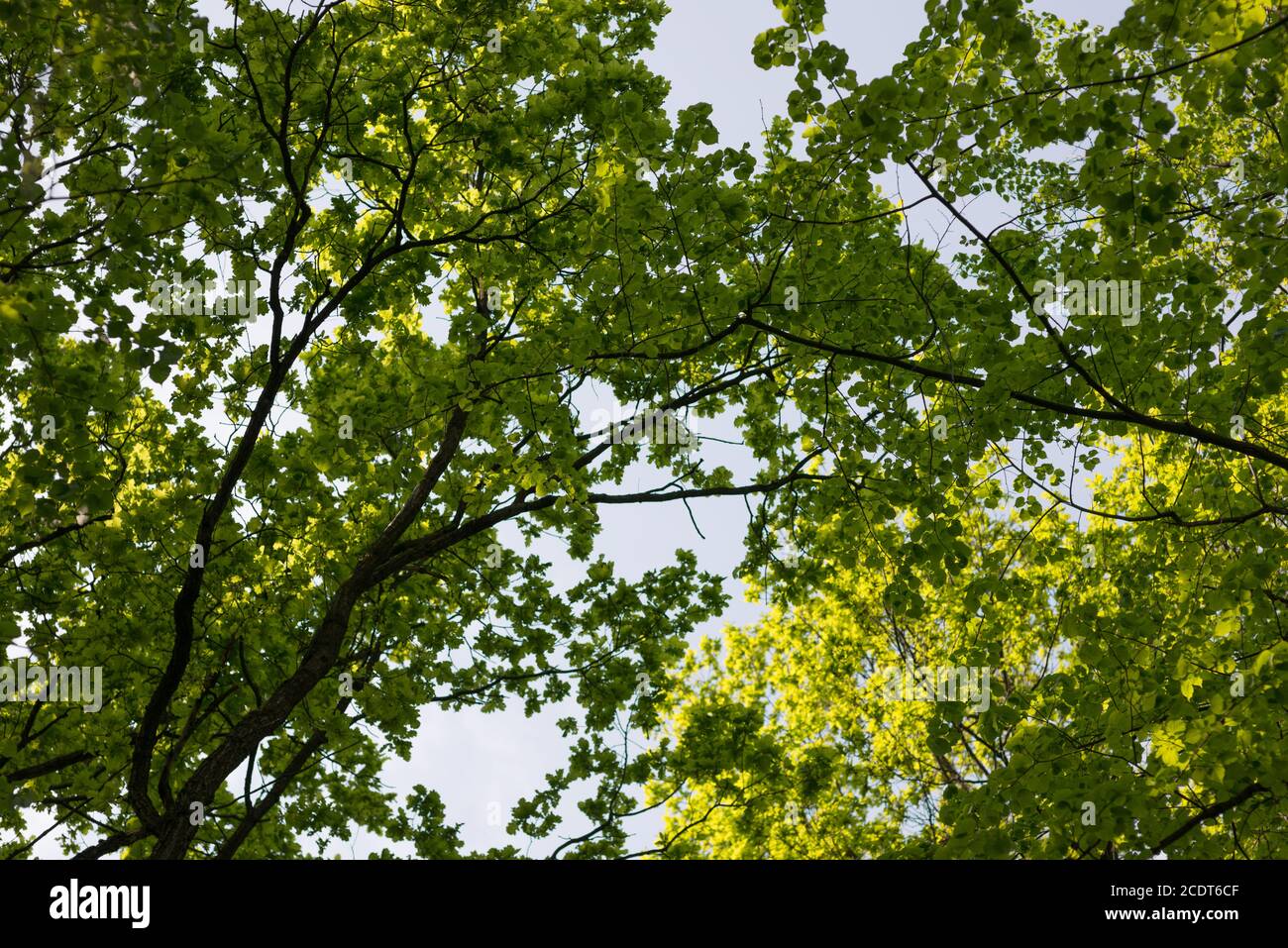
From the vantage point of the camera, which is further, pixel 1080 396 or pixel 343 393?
pixel 343 393

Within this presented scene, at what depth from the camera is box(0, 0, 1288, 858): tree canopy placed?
5.25 meters

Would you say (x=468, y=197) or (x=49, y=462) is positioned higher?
(x=468, y=197)

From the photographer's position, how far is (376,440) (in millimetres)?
9852

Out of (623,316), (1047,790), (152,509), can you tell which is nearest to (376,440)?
(152,509)

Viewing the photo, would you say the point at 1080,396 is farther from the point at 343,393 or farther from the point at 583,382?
the point at 343,393

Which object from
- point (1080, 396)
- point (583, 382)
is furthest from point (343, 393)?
point (1080, 396)

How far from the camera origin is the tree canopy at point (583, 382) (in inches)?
207

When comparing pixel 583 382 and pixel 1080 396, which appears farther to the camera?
pixel 583 382

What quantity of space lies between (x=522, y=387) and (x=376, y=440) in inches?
137

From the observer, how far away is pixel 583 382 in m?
9.16

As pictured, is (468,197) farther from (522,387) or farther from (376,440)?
(522,387)
